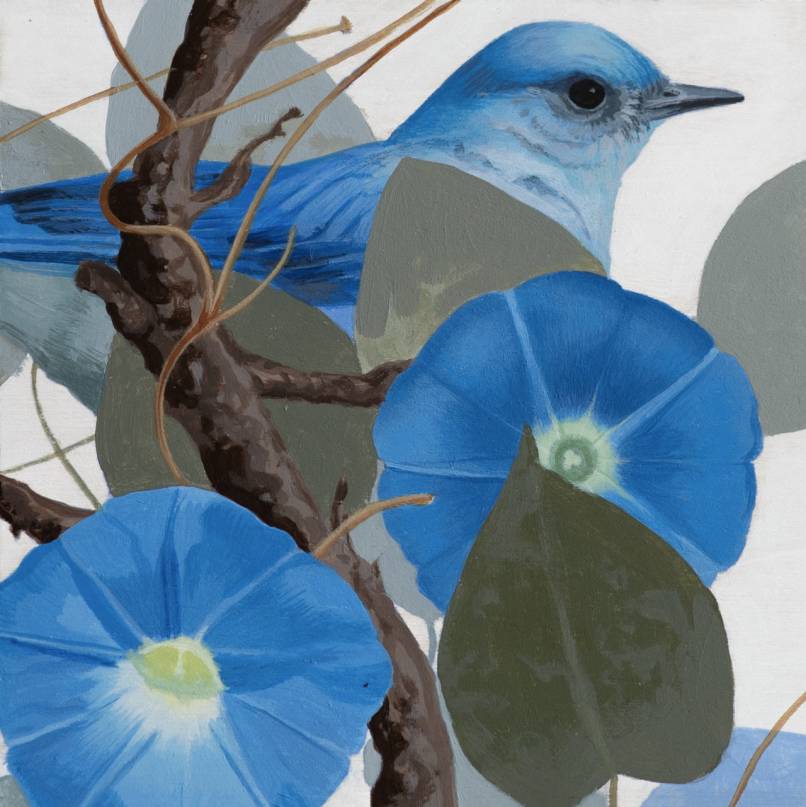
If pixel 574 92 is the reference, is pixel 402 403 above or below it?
below

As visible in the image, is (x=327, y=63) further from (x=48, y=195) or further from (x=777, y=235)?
(x=777, y=235)

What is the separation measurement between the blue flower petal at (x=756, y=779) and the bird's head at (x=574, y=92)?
45 centimetres

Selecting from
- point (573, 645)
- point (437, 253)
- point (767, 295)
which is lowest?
point (573, 645)

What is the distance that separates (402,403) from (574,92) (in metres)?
0.28

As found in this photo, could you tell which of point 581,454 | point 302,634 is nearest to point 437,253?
point 581,454

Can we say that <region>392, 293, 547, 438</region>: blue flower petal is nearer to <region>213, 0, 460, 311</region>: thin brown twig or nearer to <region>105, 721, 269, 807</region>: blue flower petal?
<region>213, 0, 460, 311</region>: thin brown twig

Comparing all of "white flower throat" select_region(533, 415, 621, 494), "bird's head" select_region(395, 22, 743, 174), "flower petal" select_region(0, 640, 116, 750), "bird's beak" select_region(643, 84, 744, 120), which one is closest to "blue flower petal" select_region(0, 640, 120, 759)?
"flower petal" select_region(0, 640, 116, 750)

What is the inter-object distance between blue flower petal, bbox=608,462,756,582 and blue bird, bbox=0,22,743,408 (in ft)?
0.57

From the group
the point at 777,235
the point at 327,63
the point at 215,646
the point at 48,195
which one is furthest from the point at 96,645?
the point at 777,235

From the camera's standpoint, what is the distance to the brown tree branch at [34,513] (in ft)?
2.48

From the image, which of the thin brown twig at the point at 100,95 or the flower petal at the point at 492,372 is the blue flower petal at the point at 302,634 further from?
the thin brown twig at the point at 100,95

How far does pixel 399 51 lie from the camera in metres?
0.83

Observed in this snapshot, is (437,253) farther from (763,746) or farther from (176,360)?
(763,746)

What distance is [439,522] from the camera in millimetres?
772
